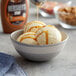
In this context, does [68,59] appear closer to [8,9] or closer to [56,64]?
[56,64]

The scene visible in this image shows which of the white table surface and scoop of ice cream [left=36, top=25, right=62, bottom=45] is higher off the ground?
scoop of ice cream [left=36, top=25, right=62, bottom=45]

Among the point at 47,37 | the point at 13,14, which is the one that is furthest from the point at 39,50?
the point at 13,14

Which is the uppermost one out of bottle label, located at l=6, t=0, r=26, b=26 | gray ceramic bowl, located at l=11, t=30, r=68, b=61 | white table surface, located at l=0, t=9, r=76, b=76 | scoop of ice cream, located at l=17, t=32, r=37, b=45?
bottle label, located at l=6, t=0, r=26, b=26

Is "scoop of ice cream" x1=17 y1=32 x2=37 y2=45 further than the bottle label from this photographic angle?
No

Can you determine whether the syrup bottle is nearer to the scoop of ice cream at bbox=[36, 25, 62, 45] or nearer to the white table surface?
the white table surface

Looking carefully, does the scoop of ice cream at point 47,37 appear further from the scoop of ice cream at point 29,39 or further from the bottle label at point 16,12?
the bottle label at point 16,12

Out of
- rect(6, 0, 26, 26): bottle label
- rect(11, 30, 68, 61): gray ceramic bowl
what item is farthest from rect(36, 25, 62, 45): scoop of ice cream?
rect(6, 0, 26, 26): bottle label

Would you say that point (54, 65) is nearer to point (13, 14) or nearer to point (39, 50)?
point (39, 50)

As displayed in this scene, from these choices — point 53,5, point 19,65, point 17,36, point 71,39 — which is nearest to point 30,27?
point 17,36

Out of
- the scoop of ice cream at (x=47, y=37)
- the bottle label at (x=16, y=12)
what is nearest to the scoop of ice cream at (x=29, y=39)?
the scoop of ice cream at (x=47, y=37)
